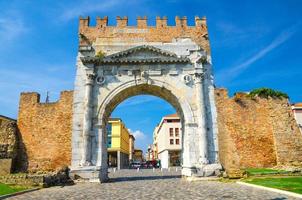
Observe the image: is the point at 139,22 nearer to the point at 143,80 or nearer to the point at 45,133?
the point at 143,80

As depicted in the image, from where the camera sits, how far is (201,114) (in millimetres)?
14547

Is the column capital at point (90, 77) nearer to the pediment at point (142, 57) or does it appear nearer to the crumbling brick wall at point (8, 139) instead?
the pediment at point (142, 57)

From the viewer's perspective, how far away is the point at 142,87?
15711mm

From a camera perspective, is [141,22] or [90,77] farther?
[141,22]

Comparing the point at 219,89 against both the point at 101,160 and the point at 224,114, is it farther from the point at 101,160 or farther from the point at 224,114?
the point at 101,160

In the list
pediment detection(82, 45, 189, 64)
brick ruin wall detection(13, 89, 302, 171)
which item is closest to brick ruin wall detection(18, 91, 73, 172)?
brick ruin wall detection(13, 89, 302, 171)

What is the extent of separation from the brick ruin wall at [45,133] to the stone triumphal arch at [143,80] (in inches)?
71.5

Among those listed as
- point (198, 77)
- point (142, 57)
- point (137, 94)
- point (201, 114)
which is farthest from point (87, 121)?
point (198, 77)

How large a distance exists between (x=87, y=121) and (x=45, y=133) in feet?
11.6

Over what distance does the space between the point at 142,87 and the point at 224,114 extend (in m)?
5.23

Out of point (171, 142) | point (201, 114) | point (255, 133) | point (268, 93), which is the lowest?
point (255, 133)

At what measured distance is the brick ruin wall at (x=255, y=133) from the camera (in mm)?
16469

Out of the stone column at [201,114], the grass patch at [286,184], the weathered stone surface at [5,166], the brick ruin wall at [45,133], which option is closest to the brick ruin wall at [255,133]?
the stone column at [201,114]

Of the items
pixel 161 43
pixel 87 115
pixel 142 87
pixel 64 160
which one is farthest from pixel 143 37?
pixel 64 160
